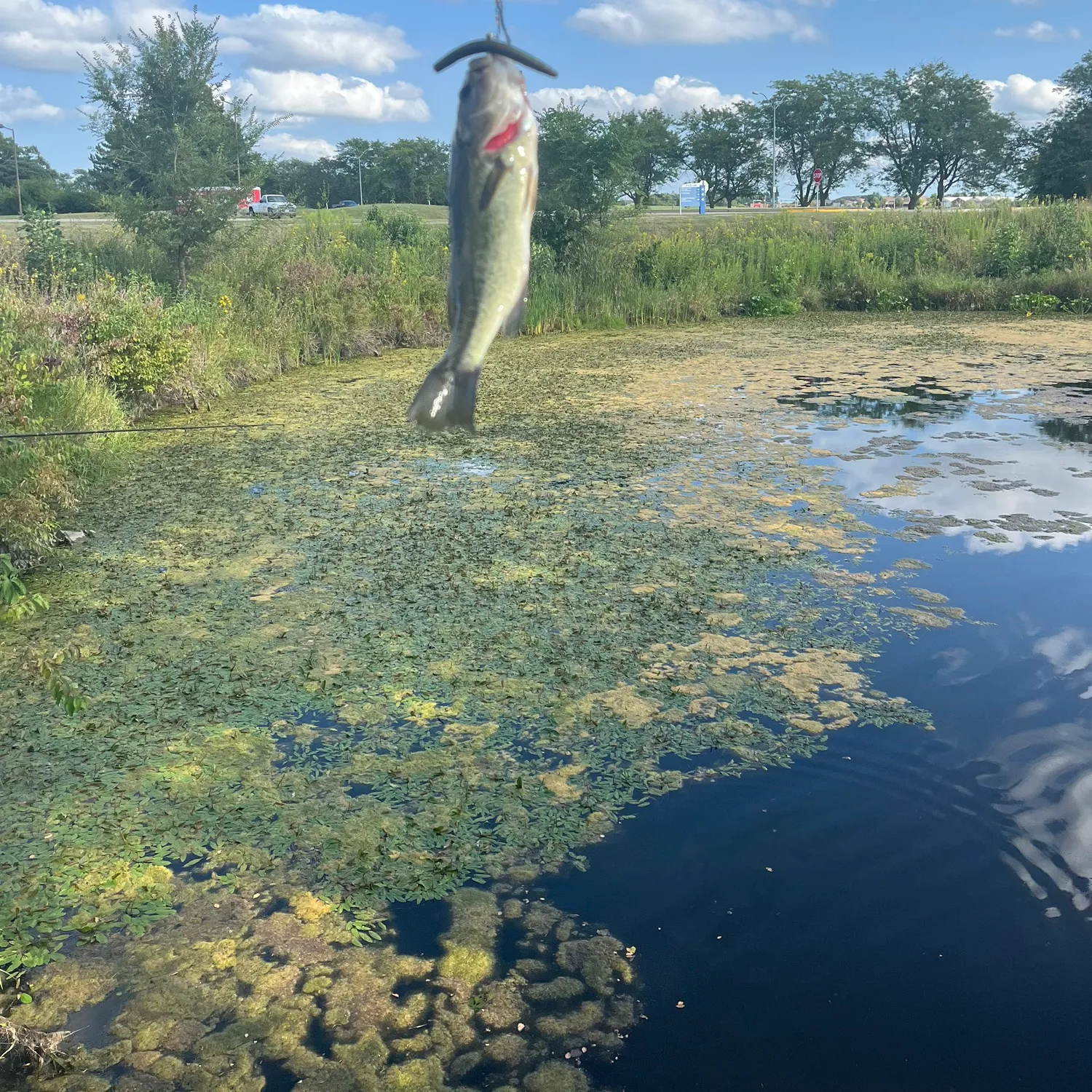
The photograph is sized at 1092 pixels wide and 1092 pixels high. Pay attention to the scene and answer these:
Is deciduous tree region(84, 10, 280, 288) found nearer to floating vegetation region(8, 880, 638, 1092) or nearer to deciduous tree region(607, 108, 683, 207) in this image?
deciduous tree region(607, 108, 683, 207)

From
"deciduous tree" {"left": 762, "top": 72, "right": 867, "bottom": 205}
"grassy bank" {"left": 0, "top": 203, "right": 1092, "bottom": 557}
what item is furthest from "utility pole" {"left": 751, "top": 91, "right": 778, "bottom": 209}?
"grassy bank" {"left": 0, "top": 203, "right": 1092, "bottom": 557}

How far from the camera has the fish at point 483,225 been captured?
951mm

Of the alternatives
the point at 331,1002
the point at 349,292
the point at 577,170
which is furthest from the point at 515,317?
the point at 577,170

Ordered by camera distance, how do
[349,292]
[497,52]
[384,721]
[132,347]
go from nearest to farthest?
[497,52], [384,721], [132,347], [349,292]

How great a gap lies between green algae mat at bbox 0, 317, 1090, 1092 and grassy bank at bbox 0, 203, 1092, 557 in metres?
0.60

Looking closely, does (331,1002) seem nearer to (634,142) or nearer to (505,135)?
(505,135)

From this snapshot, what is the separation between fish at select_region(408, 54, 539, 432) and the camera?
951 mm

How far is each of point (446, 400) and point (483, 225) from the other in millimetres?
177

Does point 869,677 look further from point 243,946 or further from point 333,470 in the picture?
point 333,470

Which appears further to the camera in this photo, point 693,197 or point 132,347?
point 693,197

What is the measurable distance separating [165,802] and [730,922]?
1.52 metres

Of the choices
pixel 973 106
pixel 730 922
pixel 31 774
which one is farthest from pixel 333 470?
pixel 973 106

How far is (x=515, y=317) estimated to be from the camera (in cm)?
105

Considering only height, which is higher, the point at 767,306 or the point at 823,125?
the point at 823,125
